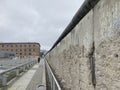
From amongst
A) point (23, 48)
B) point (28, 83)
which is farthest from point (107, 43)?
point (23, 48)

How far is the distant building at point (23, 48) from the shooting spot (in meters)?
124

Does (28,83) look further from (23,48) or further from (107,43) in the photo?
(23,48)

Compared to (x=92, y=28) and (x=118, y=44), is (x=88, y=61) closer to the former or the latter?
(x=92, y=28)

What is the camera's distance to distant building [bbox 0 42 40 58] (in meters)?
124

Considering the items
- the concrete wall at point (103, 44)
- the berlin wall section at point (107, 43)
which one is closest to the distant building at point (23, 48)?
the concrete wall at point (103, 44)

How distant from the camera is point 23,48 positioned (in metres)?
126

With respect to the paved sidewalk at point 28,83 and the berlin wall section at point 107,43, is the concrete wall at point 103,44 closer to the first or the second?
the berlin wall section at point 107,43

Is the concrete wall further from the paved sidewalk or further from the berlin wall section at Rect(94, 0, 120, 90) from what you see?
the paved sidewalk

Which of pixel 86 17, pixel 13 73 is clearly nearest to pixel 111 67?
pixel 86 17

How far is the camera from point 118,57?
2730mm

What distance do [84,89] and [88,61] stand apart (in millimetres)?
510

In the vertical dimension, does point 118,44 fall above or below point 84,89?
above

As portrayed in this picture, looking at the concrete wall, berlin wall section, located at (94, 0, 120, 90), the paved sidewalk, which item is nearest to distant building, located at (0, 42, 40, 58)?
the paved sidewalk

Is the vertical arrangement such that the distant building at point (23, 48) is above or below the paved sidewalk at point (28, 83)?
above
